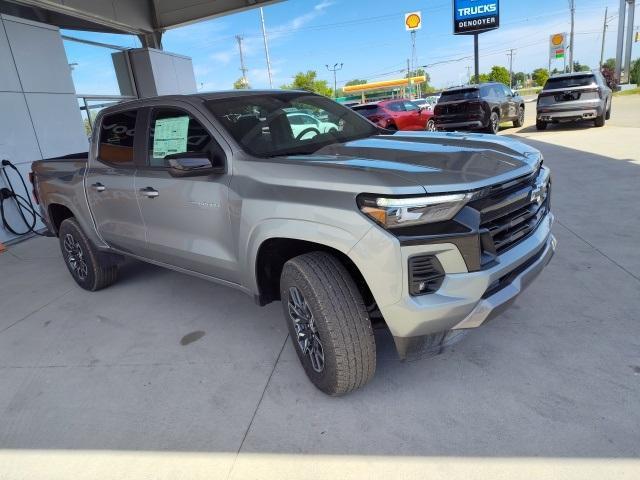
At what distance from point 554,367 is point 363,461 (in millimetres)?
1297

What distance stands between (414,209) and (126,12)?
1166cm

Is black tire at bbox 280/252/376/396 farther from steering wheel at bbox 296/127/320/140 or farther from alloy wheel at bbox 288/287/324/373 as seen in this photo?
steering wheel at bbox 296/127/320/140

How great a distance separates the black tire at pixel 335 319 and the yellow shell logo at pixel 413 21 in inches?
1423

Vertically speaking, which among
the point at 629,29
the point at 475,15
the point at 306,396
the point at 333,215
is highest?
the point at 475,15

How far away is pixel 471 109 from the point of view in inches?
515

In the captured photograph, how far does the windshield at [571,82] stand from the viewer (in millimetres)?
12633

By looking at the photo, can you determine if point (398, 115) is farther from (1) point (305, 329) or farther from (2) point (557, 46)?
(2) point (557, 46)

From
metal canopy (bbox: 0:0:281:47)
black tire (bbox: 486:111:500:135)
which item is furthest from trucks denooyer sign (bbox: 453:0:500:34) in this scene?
metal canopy (bbox: 0:0:281:47)

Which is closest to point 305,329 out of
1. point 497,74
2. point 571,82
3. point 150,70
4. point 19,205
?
point 19,205

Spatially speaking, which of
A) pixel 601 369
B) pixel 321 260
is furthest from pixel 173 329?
pixel 601 369

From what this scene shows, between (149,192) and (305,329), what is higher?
(149,192)

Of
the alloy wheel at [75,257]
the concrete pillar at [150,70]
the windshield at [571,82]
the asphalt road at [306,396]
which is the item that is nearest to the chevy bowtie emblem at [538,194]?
the asphalt road at [306,396]

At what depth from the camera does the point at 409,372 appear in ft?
9.26

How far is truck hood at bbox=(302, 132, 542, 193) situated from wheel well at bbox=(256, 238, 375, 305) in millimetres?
479
